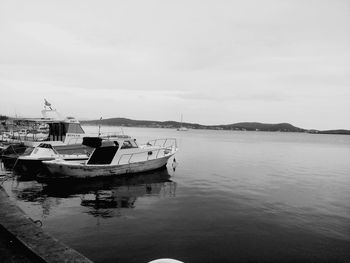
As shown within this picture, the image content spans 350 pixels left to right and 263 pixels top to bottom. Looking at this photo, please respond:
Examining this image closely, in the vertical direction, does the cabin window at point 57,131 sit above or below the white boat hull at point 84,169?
above

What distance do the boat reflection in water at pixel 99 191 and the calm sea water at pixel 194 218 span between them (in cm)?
5

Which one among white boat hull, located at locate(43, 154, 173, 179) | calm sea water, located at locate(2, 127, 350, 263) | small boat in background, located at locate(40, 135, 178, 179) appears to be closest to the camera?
calm sea water, located at locate(2, 127, 350, 263)

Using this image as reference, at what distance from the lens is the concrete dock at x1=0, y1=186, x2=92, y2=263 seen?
5543 mm

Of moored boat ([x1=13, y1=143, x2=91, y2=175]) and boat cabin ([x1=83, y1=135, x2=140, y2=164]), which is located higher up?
boat cabin ([x1=83, y1=135, x2=140, y2=164])

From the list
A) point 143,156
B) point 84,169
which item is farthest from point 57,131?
point 143,156


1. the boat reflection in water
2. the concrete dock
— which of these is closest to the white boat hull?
the boat reflection in water

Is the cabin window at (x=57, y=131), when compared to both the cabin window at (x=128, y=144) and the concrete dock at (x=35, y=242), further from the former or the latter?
the concrete dock at (x=35, y=242)

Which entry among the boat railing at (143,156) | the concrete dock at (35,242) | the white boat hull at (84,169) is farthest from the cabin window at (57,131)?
the concrete dock at (35,242)

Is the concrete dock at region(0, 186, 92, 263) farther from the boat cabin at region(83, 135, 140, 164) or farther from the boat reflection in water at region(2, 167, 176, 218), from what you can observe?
the boat cabin at region(83, 135, 140, 164)

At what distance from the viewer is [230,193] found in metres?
17.8

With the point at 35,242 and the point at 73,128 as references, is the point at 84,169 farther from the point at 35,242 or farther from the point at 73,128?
the point at 35,242

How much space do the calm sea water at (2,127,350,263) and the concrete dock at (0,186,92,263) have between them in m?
2.52

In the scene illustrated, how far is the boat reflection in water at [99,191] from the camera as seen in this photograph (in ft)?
46.3

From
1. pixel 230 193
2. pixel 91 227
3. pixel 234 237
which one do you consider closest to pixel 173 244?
pixel 234 237
